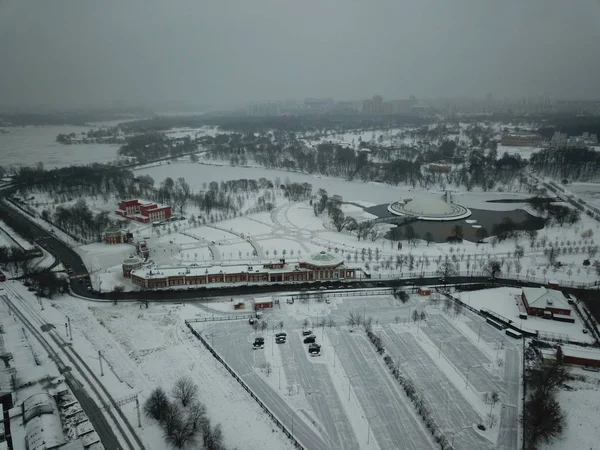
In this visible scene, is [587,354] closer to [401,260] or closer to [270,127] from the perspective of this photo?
[401,260]

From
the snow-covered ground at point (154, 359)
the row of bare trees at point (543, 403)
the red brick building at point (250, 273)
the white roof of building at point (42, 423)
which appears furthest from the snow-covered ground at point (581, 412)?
the white roof of building at point (42, 423)

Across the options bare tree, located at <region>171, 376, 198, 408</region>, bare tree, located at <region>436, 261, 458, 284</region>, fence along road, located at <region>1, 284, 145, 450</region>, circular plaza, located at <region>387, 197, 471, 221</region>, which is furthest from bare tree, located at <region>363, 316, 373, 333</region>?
circular plaza, located at <region>387, 197, 471, 221</region>

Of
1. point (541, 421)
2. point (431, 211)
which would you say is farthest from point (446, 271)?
point (431, 211)

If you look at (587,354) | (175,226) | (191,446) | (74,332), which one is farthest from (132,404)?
(175,226)

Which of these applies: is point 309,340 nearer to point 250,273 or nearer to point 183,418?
point 183,418

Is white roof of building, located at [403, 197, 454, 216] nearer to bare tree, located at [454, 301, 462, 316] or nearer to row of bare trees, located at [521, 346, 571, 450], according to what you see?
bare tree, located at [454, 301, 462, 316]
